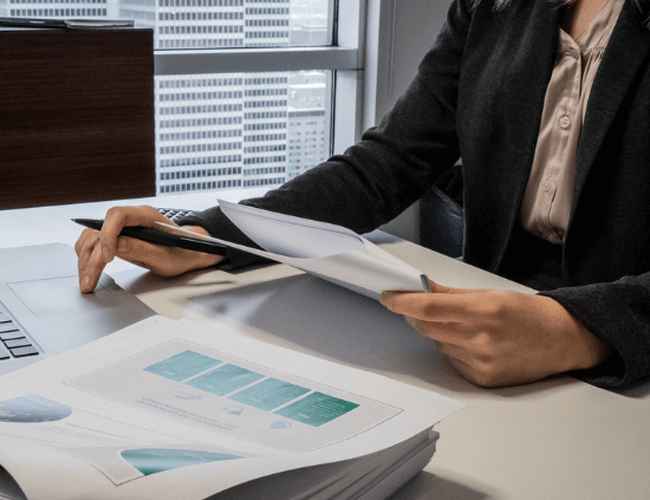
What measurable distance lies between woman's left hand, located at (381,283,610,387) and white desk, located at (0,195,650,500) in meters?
0.02

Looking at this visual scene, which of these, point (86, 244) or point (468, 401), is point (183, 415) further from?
point (86, 244)

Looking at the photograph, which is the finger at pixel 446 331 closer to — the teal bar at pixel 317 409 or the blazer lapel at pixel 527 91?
Result: the teal bar at pixel 317 409

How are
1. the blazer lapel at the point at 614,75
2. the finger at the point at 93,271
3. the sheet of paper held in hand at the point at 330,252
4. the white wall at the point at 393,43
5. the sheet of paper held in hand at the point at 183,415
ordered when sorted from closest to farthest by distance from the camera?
the sheet of paper held in hand at the point at 183,415
the sheet of paper held in hand at the point at 330,252
the finger at the point at 93,271
the blazer lapel at the point at 614,75
the white wall at the point at 393,43

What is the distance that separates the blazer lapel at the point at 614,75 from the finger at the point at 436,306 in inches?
16.7

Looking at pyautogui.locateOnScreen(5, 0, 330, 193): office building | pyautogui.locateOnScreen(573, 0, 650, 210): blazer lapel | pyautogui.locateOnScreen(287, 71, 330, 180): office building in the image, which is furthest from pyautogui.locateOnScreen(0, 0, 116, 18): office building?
pyautogui.locateOnScreen(573, 0, 650, 210): blazer lapel

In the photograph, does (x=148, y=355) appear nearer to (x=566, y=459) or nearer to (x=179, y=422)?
(x=179, y=422)

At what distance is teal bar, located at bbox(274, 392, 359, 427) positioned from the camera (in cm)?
64

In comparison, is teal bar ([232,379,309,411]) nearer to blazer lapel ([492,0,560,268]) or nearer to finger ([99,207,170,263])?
finger ([99,207,170,263])

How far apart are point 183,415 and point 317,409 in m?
0.09

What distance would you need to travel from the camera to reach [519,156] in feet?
4.21

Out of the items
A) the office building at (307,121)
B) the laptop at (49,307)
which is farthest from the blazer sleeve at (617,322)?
the office building at (307,121)

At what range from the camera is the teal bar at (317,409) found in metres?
0.64

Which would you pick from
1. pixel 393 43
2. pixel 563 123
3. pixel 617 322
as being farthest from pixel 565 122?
pixel 393 43

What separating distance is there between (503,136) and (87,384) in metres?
0.81
